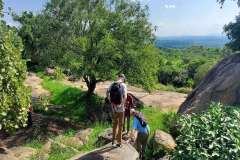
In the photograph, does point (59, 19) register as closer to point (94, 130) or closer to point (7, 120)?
point (94, 130)

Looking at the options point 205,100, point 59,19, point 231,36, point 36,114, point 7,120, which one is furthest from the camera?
point 231,36

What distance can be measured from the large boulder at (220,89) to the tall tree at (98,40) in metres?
11.5

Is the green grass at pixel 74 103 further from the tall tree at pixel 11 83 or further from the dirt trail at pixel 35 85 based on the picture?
the tall tree at pixel 11 83

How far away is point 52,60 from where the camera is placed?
35.5 m

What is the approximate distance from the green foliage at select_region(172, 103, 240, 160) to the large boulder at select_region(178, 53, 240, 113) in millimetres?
7112

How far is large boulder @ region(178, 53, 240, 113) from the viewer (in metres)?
19.8

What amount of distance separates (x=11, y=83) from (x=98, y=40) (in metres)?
22.3

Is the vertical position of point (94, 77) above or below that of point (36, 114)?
above

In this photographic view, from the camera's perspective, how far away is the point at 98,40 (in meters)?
34.5

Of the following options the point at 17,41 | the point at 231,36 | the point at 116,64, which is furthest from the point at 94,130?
the point at 231,36

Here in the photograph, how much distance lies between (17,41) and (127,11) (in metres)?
22.5

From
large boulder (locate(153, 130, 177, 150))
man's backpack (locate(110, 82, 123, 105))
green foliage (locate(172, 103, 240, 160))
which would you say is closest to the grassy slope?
large boulder (locate(153, 130, 177, 150))

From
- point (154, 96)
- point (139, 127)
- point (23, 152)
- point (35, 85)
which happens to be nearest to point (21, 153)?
point (23, 152)

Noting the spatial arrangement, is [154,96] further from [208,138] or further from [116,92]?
[208,138]
